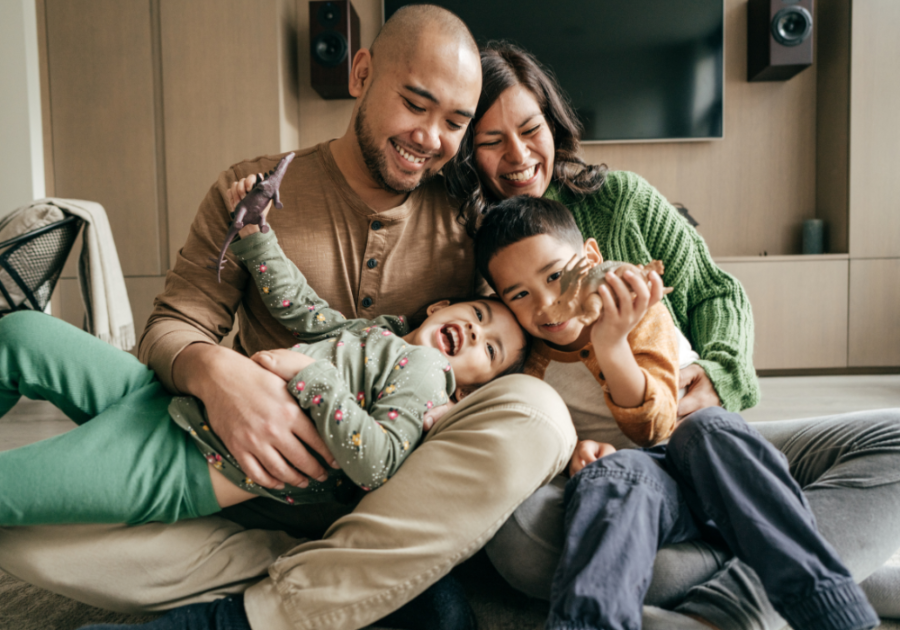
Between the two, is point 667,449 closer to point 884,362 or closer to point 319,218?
point 319,218

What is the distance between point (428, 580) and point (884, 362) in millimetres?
3468

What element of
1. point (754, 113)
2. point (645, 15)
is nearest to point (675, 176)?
point (754, 113)

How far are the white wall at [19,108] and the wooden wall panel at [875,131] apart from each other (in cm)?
452

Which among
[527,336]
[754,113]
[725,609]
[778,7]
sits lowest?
[725,609]

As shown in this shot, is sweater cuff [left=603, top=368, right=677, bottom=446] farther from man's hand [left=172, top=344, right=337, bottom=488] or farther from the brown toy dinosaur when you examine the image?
man's hand [left=172, top=344, right=337, bottom=488]

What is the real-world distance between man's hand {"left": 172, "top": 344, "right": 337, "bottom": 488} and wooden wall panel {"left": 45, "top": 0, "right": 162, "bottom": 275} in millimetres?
2871

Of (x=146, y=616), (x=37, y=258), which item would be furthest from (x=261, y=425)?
(x=37, y=258)

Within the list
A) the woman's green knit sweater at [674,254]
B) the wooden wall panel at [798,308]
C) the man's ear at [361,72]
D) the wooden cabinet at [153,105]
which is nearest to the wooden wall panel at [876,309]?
the wooden wall panel at [798,308]

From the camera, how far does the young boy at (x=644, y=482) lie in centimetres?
70

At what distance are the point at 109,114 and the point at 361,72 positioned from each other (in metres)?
2.70

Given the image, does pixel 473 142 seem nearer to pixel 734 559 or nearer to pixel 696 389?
pixel 696 389

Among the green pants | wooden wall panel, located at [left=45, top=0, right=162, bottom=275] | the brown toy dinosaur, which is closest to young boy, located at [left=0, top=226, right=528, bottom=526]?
the green pants

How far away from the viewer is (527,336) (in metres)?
1.20

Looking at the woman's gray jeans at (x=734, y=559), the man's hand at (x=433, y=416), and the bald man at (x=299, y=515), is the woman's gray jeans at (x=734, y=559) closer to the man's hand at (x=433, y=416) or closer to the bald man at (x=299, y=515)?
the bald man at (x=299, y=515)
